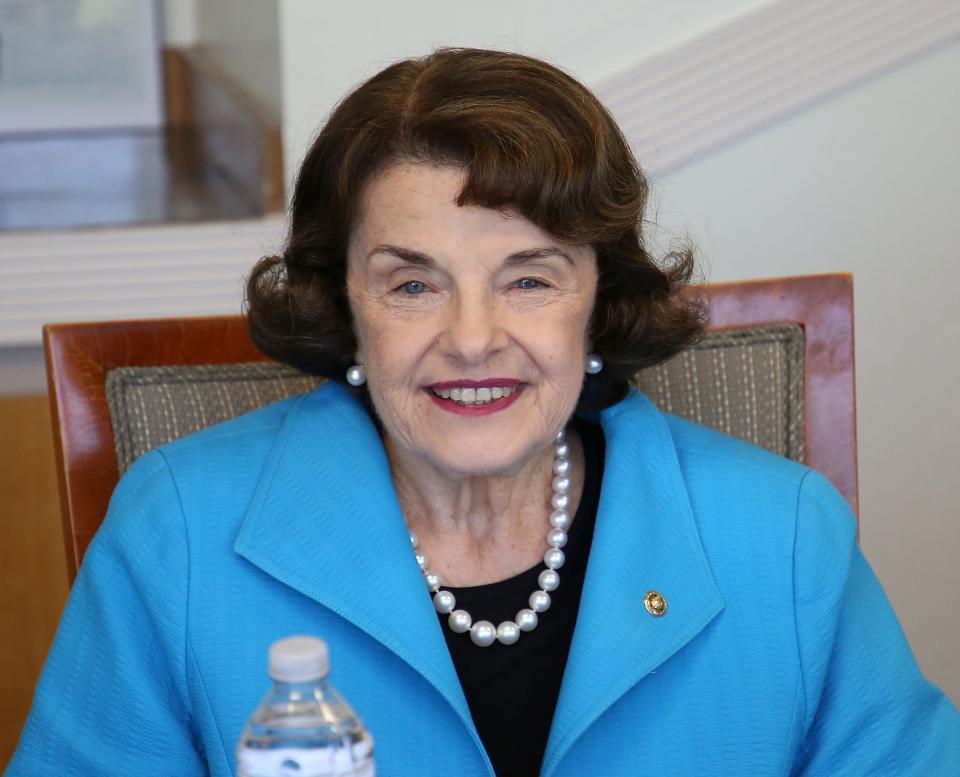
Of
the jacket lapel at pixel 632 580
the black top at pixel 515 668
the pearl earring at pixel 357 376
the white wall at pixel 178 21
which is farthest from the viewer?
the white wall at pixel 178 21

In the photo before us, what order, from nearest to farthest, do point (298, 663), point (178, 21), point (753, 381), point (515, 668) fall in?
point (298, 663)
point (515, 668)
point (753, 381)
point (178, 21)

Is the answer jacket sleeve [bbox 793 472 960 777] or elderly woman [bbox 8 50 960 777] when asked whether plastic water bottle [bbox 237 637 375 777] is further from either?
jacket sleeve [bbox 793 472 960 777]

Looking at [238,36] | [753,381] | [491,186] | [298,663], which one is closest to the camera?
[298,663]

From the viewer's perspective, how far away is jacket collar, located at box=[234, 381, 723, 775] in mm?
1373

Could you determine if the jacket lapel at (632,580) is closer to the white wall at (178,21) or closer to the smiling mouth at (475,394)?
the smiling mouth at (475,394)

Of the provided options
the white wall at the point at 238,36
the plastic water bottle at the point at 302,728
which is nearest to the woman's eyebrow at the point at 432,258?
the plastic water bottle at the point at 302,728

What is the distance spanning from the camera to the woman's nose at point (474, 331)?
1.38 meters

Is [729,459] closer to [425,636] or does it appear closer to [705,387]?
[705,387]

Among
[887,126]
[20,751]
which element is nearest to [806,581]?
[20,751]

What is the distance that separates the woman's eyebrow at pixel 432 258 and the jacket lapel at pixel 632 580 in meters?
0.26

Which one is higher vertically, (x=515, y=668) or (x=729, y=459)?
(x=729, y=459)

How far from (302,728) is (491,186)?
2.11 feet

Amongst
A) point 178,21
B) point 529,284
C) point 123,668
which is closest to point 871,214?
point 529,284

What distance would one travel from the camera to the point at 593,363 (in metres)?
1.61
